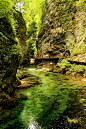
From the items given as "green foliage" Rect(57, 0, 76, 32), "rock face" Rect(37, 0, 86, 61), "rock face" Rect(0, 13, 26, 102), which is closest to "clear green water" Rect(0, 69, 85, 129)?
"rock face" Rect(0, 13, 26, 102)

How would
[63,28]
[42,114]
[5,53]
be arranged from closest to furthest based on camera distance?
[42,114], [5,53], [63,28]

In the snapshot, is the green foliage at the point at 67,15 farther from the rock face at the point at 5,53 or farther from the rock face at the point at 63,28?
the rock face at the point at 5,53

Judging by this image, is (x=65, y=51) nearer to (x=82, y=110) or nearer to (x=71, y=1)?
(x=71, y=1)

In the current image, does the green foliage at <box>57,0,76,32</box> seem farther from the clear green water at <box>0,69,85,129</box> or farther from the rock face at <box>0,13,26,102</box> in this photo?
the clear green water at <box>0,69,85,129</box>

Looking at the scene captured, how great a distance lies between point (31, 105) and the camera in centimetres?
445

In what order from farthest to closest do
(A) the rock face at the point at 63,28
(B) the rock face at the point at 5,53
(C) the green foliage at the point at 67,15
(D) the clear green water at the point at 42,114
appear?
1. (C) the green foliage at the point at 67,15
2. (A) the rock face at the point at 63,28
3. (B) the rock face at the point at 5,53
4. (D) the clear green water at the point at 42,114

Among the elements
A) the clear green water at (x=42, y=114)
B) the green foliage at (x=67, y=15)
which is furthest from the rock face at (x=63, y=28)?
the clear green water at (x=42, y=114)

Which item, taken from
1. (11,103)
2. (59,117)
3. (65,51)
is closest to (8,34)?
(11,103)

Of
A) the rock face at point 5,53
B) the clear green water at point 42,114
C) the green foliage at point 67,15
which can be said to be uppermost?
the green foliage at point 67,15

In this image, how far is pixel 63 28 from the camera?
1662 centimetres

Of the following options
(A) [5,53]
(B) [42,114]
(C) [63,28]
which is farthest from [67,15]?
(B) [42,114]

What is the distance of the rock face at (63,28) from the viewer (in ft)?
47.1

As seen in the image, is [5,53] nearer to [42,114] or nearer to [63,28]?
[42,114]

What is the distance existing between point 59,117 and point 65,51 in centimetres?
1350
